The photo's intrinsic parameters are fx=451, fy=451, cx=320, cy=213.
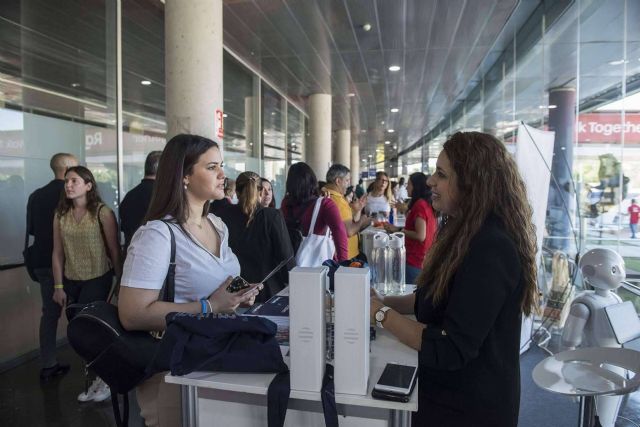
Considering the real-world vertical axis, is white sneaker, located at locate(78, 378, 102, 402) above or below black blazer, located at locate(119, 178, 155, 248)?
below

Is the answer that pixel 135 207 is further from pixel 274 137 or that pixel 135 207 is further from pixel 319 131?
pixel 319 131

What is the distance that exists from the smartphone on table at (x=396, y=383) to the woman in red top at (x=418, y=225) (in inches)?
94.4

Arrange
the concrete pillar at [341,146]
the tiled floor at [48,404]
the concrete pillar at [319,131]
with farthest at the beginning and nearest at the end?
the concrete pillar at [341,146], the concrete pillar at [319,131], the tiled floor at [48,404]

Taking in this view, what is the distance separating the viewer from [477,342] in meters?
1.17

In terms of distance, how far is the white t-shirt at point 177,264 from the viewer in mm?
1332

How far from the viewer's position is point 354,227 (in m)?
3.98

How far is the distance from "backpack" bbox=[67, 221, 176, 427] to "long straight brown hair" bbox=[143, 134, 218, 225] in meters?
0.34

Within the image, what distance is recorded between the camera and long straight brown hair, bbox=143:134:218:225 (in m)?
1.48

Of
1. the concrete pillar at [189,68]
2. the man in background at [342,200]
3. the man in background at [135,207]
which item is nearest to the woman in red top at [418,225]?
the man in background at [342,200]

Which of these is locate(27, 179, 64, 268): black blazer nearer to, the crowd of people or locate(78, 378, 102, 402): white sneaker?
locate(78, 378, 102, 402): white sneaker

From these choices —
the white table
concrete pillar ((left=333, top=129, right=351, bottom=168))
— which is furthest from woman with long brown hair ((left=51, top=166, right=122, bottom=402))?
concrete pillar ((left=333, top=129, right=351, bottom=168))

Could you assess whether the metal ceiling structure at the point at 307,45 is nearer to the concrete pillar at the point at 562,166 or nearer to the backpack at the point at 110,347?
the concrete pillar at the point at 562,166

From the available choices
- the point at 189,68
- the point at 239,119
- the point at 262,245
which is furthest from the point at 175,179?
the point at 239,119

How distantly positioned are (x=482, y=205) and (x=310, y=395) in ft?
2.24
